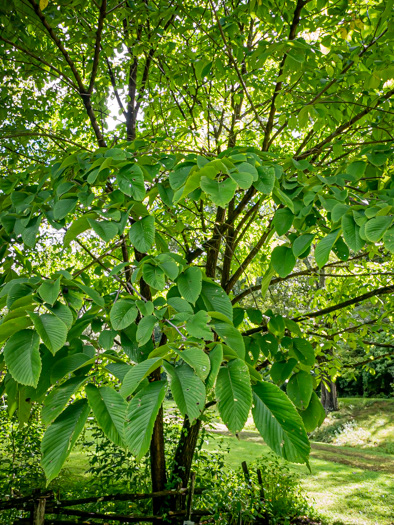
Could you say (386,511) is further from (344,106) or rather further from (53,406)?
(53,406)

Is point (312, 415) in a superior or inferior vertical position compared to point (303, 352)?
inferior

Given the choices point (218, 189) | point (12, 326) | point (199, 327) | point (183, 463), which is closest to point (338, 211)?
point (218, 189)

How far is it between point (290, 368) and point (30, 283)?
A: 1.19 metres

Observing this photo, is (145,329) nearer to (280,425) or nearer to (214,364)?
(214,364)

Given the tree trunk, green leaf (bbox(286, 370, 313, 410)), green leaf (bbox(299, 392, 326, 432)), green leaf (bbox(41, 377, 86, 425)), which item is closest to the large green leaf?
green leaf (bbox(41, 377, 86, 425))

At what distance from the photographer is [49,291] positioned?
93cm

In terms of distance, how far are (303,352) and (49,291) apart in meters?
1.29

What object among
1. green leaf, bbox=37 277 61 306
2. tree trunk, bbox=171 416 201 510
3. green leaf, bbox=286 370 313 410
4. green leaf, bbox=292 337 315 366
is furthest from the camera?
tree trunk, bbox=171 416 201 510

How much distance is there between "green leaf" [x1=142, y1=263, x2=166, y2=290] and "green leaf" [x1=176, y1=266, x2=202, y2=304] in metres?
0.05

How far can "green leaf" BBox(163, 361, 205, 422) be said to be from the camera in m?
0.66

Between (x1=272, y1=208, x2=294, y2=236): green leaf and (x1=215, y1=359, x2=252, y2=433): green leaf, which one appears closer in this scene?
(x1=215, y1=359, x2=252, y2=433): green leaf

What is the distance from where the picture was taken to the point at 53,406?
0.73m

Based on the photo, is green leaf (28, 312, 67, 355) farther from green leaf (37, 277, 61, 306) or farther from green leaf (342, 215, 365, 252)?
green leaf (342, 215, 365, 252)

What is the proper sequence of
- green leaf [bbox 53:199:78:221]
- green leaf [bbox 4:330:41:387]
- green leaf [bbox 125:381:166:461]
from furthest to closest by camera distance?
green leaf [bbox 53:199:78:221], green leaf [bbox 4:330:41:387], green leaf [bbox 125:381:166:461]
